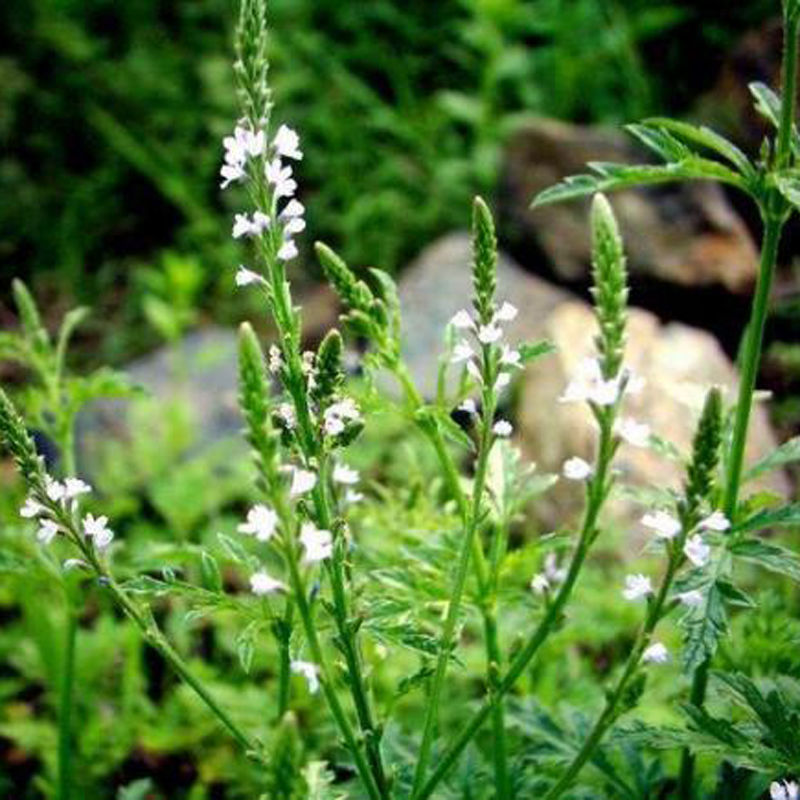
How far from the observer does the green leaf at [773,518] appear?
7.58 ft

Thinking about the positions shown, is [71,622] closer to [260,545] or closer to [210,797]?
[210,797]

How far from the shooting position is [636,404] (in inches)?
216

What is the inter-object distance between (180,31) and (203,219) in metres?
1.97

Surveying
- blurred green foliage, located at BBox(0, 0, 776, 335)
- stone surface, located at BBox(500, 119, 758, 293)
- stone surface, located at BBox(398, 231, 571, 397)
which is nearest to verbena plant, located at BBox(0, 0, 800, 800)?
stone surface, located at BBox(398, 231, 571, 397)

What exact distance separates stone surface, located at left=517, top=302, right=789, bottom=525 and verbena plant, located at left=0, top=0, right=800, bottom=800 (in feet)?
8.26

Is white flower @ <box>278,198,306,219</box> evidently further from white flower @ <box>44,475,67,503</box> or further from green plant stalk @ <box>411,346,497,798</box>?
white flower @ <box>44,475,67,503</box>

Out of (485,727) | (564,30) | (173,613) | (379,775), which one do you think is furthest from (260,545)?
(564,30)

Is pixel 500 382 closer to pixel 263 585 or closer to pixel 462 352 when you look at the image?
pixel 462 352

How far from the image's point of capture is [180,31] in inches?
339

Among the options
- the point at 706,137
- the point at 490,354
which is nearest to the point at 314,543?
the point at 490,354

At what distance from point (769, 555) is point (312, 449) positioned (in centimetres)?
99

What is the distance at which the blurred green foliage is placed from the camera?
7.48m

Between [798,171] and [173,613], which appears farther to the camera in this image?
[173,613]

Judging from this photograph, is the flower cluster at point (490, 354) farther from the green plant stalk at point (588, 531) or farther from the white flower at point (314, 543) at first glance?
the white flower at point (314, 543)
